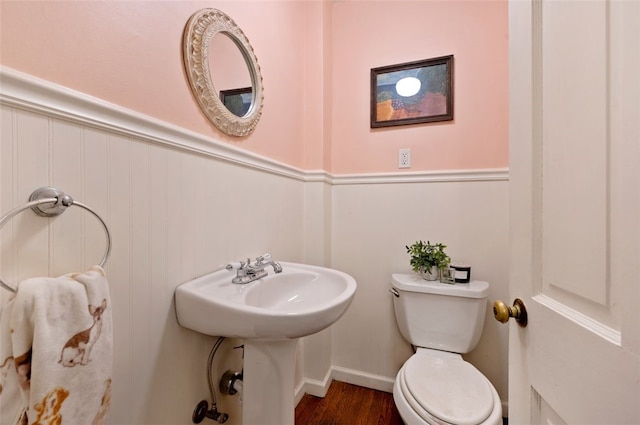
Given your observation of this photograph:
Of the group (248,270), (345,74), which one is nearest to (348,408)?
(248,270)

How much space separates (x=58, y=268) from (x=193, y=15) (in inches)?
31.0

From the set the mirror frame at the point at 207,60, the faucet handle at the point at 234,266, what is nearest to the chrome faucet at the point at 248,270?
the faucet handle at the point at 234,266

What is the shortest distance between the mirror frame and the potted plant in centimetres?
105

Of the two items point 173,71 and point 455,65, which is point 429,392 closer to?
point 173,71

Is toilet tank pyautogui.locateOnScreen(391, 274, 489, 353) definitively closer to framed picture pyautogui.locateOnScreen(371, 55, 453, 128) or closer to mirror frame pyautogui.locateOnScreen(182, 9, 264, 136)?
framed picture pyautogui.locateOnScreen(371, 55, 453, 128)

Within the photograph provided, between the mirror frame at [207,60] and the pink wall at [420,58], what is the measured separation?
0.77m

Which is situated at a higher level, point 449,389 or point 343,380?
point 449,389

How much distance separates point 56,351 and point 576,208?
34.1 inches

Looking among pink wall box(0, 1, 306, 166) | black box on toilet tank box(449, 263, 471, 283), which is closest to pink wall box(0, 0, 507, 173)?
pink wall box(0, 1, 306, 166)

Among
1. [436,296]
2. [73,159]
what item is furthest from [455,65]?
[73,159]

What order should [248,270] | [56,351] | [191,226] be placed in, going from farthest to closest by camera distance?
[248,270], [191,226], [56,351]

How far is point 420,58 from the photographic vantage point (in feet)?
4.95

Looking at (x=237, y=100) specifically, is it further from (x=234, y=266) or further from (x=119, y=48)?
(x=234, y=266)

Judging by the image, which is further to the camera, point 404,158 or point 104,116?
point 404,158
